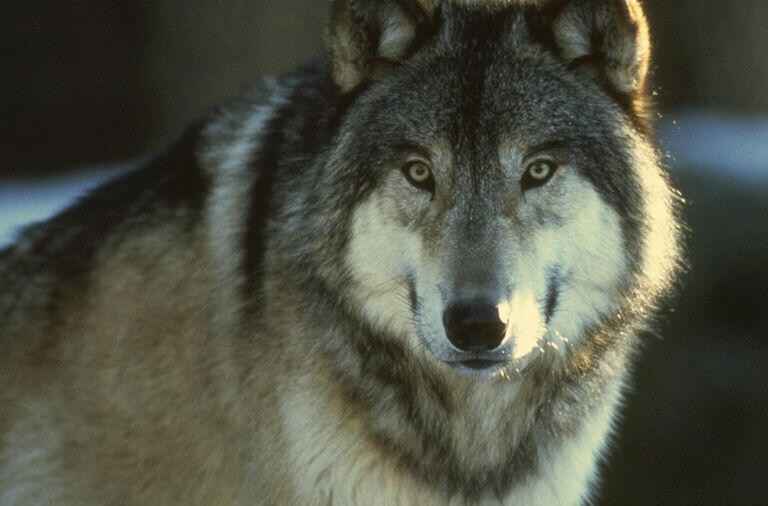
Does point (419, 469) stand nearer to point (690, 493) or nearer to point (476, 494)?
point (476, 494)

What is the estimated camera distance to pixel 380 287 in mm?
3375

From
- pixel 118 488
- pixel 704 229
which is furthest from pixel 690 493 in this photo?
pixel 118 488

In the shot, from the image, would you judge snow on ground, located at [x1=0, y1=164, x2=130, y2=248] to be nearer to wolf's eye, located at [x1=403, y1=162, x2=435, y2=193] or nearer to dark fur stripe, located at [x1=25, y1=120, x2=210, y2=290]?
dark fur stripe, located at [x1=25, y1=120, x2=210, y2=290]

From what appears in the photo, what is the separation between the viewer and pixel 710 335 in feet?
22.5

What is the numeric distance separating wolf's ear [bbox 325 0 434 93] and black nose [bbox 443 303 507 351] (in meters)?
0.87

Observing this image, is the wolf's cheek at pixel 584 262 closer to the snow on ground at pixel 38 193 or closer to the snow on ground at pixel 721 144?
the snow on ground at pixel 721 144

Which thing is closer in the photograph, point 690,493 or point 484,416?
point 484,416

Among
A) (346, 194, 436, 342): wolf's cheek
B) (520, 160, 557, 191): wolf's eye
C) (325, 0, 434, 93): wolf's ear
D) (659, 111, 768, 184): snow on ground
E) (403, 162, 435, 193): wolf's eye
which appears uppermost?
(325, 0, 434, 93): wolf's ear

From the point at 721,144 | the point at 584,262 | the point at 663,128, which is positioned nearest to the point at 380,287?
the point at 584,262

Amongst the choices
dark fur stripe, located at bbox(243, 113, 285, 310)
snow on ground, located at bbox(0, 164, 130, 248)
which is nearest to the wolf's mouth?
dark fur stripe, located at bbox(243, 113, 285, 310)

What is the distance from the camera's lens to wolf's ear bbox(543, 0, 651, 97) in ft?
11.2

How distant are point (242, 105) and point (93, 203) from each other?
64cm

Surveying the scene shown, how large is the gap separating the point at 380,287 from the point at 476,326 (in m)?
0.48

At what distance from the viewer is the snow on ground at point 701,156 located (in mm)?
7203
